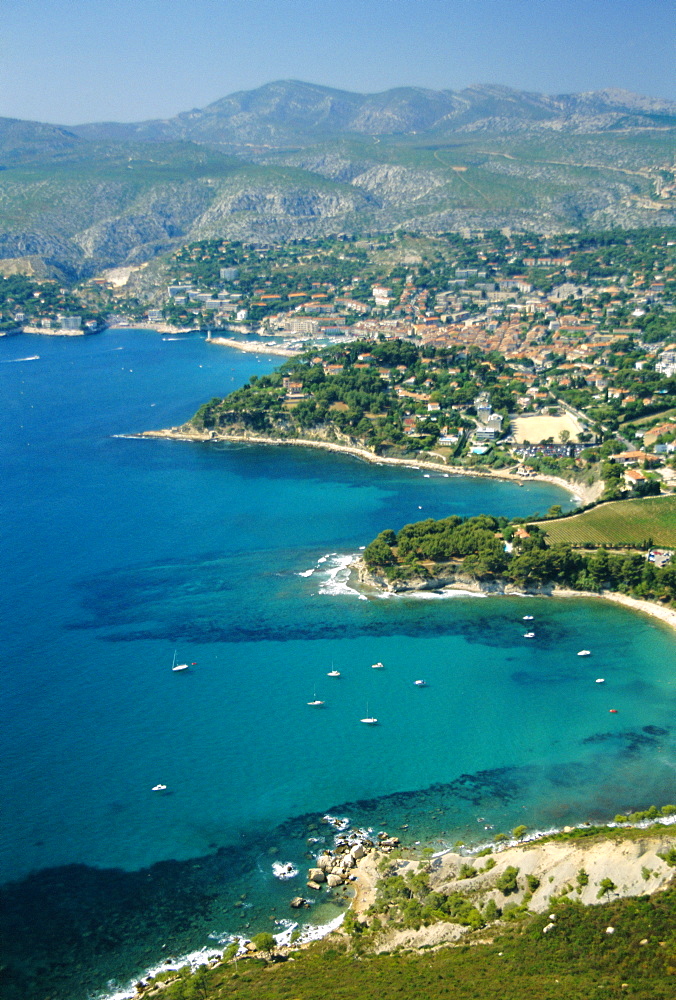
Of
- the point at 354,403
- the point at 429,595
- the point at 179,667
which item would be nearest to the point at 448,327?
the point at 354,403

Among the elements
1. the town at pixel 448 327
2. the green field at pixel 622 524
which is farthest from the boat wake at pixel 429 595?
the town at pixel 448 327

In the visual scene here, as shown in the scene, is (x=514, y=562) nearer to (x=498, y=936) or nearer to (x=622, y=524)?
(x=622, y=524)

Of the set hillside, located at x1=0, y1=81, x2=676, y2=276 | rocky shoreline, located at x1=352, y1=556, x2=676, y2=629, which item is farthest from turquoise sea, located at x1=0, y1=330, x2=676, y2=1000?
hillside, located at x1=0, y1=81, x2=676, y2=276

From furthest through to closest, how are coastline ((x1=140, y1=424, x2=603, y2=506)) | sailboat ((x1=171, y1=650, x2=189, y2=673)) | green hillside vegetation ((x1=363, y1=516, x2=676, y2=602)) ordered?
coastline ((x1=140, y1=424, x2=603, y2=506)) < green hillside vegetation ((x1=363, y1=516, x2=676, y2=602)) < sailboat ((x1=171, y1=650, x2=189, y2=673))

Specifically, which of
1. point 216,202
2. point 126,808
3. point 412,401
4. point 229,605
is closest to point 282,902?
point 126,808

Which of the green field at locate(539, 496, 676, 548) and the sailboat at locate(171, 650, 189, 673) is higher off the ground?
the green field at locate(539, 496, 676, 548)

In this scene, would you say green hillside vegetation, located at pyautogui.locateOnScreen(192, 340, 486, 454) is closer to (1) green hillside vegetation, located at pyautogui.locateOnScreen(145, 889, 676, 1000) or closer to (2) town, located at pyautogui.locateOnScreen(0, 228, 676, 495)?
(2) town, located at pyautogui.locateOnScreen(0, 228, 676, 495)
